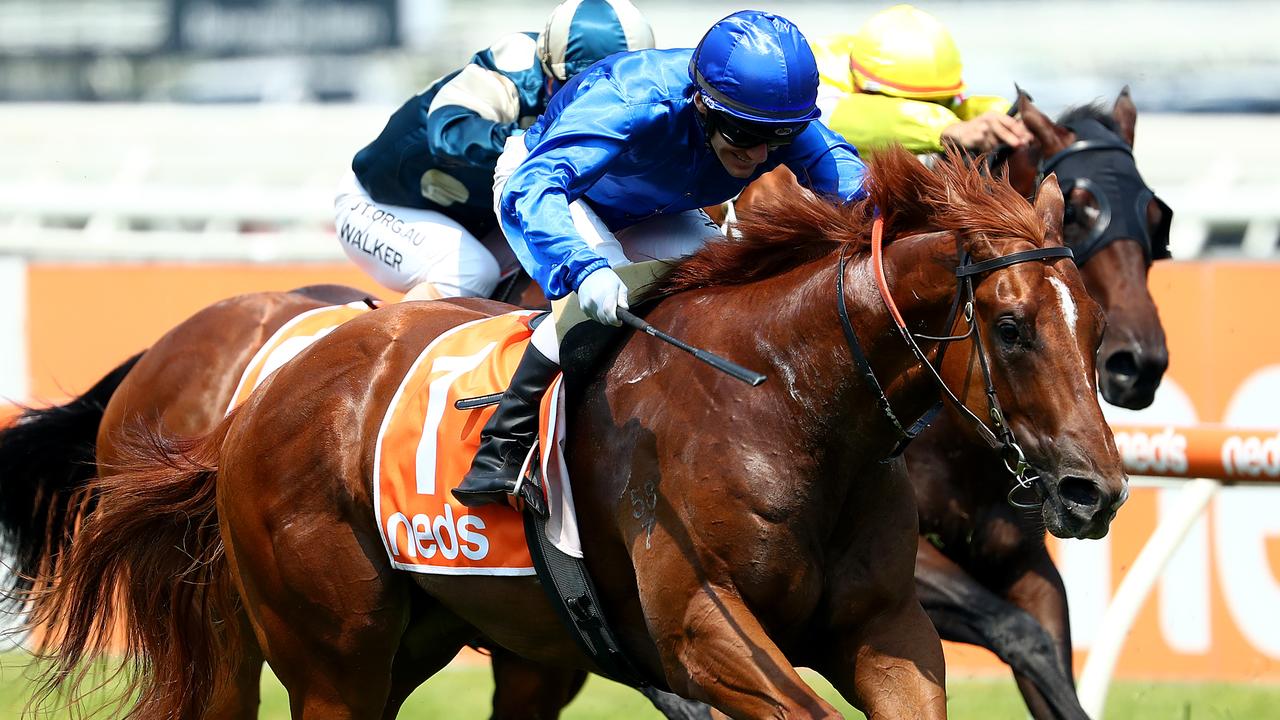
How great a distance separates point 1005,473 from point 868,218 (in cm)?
172

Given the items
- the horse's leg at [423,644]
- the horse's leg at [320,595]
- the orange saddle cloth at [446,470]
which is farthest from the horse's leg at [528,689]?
the orange saddle cloth at [446,470]

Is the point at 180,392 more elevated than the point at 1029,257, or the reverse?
the point at 1029,257

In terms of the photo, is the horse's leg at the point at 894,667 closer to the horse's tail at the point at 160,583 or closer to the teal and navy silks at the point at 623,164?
the teal and navy silks at the point at 623,164

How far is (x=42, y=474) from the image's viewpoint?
5.37 m

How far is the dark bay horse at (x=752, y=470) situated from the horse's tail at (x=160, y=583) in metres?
0.34

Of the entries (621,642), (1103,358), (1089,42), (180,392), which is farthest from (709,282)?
(1089,42)

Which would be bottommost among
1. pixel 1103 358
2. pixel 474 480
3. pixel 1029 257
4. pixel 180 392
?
pixel 180 392

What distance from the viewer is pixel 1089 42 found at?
750 inches

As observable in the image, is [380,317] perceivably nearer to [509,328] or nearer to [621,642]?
[509,328]

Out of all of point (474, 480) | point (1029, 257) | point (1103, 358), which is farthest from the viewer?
point (1103, 358)

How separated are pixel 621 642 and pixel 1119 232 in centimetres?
213

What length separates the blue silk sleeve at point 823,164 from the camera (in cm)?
359

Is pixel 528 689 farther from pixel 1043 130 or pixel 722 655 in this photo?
pixel 1043 130

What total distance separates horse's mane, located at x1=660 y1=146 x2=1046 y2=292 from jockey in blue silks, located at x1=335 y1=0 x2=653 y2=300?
1186 millimetres
